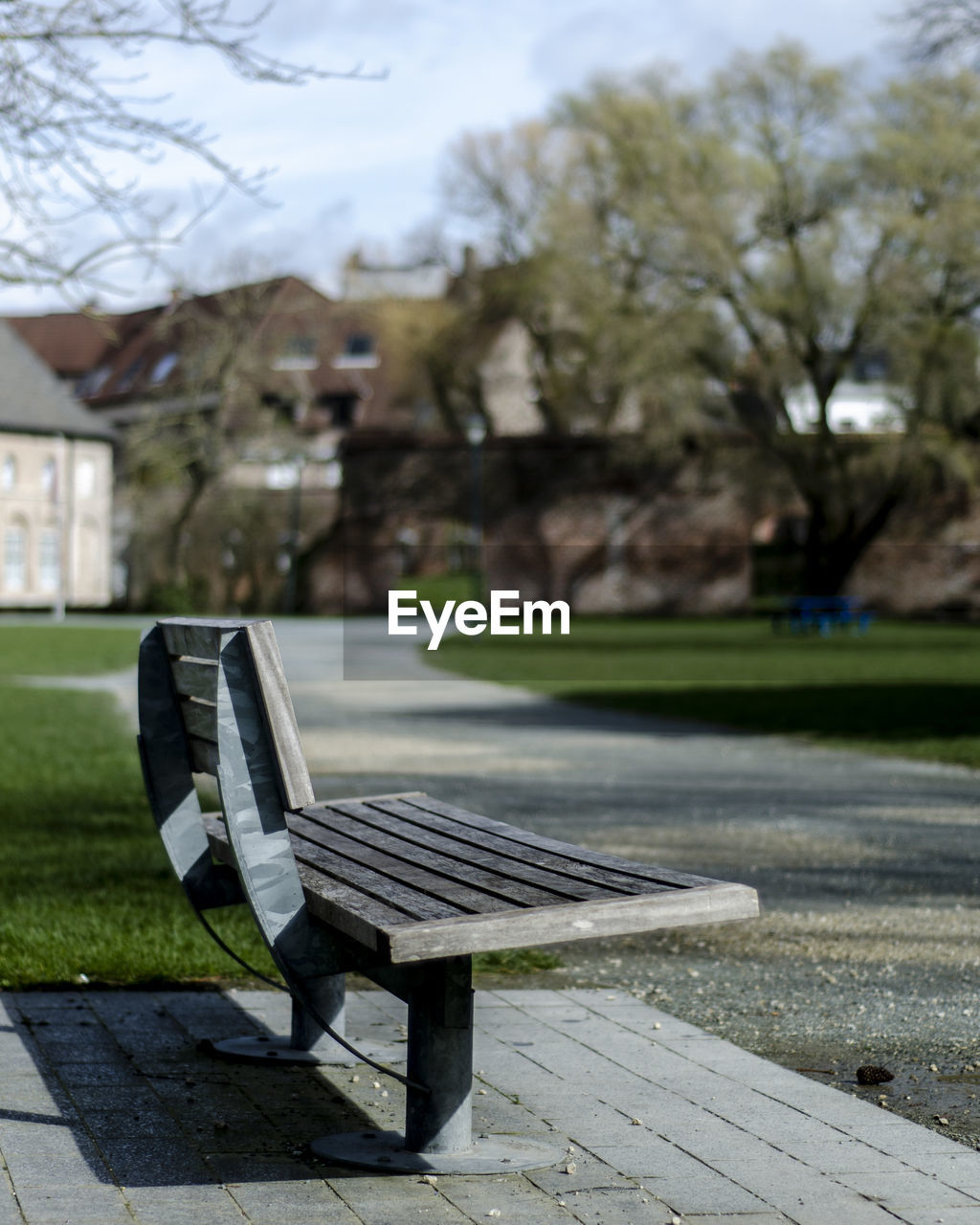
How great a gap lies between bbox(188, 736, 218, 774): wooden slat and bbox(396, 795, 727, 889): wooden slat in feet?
2.21

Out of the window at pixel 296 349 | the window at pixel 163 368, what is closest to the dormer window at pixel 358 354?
the window at pixel 296 349

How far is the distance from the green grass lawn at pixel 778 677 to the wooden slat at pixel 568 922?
9.21 meters

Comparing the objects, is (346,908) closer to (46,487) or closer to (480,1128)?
(480,1128)

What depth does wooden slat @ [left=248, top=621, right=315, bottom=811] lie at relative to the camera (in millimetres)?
3311

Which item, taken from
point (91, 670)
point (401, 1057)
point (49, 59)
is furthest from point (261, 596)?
point (401, 1057)

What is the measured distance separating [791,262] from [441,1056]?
38.0m

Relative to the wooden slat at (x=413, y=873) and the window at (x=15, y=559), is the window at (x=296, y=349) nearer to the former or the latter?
the window at (x=15, y=559)

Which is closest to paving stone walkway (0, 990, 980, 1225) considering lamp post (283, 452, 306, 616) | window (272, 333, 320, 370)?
lamp post (283, 452, 306, 616)

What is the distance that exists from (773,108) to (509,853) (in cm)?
3825

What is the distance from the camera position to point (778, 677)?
23.4m

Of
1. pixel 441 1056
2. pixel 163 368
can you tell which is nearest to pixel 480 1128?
pixel 441 1056

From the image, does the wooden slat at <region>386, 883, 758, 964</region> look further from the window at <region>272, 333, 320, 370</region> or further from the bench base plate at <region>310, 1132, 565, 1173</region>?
the window at <region>272, 333, 320, 370</region>

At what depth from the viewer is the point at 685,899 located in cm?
322

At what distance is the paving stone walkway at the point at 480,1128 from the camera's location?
312 centimetres
